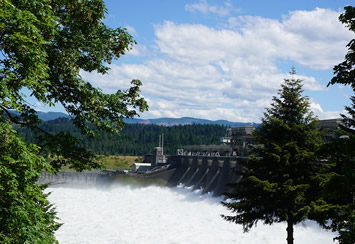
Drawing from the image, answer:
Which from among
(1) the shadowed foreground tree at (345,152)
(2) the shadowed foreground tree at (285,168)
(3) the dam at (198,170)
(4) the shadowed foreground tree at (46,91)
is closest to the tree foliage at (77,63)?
(4) the shadowed foreground tree at (46,91)

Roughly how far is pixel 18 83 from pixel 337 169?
17722mm

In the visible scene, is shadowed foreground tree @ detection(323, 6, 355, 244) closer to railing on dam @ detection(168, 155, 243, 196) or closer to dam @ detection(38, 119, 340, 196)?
dam @ detection(38, 119, 340, 196)

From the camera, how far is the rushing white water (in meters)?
37.8

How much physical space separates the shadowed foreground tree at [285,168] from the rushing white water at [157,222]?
34.8ft

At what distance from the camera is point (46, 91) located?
30.2ft

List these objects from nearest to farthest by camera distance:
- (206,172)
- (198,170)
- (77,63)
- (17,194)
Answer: (17,194) → (77,63) → (206,172) → (198,170)

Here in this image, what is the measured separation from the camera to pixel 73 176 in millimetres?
98750

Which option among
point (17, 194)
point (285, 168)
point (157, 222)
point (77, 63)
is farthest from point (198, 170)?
point (17, 194)

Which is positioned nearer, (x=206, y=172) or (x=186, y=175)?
(x=206, y=172)

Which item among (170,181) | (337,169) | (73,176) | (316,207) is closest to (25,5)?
(316,207)

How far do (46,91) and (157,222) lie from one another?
41.4 meters

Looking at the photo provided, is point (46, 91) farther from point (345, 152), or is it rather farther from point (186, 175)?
point (186, 175)

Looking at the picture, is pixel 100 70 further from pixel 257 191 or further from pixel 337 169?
pixel 337 169

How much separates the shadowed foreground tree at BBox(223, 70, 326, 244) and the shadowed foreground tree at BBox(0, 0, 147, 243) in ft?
31.5
